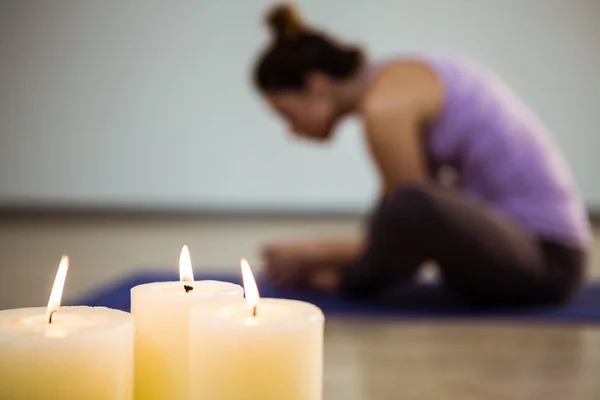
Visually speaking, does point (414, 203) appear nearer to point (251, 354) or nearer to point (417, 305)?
point (417, 305)

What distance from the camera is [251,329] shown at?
38 centimetres

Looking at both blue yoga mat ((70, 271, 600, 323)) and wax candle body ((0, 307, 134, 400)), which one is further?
blue yoga mat ((70, 271, 600, 323))

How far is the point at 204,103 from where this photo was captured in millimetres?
4020

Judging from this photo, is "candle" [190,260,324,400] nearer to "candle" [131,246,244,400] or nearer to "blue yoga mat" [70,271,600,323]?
"candle" [131,246,244,400]

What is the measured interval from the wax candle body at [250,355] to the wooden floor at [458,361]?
0.45m

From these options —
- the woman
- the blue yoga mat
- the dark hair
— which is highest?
the dark hair

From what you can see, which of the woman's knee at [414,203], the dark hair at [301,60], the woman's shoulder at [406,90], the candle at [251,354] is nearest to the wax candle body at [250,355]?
the candle at [251,354]

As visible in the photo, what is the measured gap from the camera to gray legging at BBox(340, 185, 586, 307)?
54.5 inches

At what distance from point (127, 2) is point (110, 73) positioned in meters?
0.41

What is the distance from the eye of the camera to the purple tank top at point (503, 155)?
59.7 inches

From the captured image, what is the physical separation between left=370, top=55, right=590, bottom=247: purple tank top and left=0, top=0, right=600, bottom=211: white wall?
7.92 ft

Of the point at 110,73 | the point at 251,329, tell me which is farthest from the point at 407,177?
the point at 110,73

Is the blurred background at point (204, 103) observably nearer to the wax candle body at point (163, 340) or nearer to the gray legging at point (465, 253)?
the gray legging at point (465, 253)

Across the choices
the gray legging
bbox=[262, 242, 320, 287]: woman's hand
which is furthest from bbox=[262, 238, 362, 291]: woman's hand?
the gray legging
